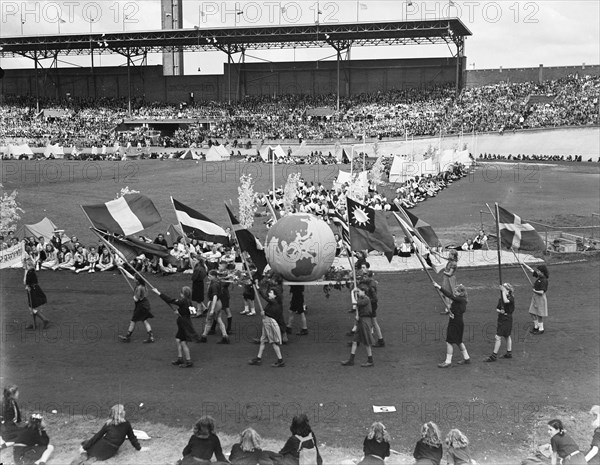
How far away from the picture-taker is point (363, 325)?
1171 centimetres

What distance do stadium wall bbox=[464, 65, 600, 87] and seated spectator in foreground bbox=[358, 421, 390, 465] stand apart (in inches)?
3043

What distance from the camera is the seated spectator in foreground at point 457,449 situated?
311 inches

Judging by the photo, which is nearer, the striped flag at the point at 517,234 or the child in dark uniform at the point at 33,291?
the child in dark uniform at the point at 33,291

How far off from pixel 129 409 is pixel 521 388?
6.53 metres

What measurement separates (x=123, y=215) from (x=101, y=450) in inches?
251

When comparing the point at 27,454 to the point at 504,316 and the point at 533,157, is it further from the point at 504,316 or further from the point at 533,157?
the point at 533,157

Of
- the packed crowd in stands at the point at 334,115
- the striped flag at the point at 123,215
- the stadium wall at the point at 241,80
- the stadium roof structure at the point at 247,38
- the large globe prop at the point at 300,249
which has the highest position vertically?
the stadium roof structure at the point at 247,38

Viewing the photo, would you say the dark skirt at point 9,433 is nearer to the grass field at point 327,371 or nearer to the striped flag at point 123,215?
the grass field at point 327,371

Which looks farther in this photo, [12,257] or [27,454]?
[12,257]

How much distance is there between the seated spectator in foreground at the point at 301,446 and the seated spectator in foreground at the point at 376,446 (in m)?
0.61

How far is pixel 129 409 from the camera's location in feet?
32.8

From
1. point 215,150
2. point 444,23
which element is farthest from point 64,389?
point 444,23

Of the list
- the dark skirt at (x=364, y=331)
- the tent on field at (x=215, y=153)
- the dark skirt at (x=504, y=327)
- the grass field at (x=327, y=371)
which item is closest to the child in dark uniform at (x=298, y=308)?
the grass field at (x=327, y=371)

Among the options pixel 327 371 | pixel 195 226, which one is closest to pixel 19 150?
pixel 195 226
